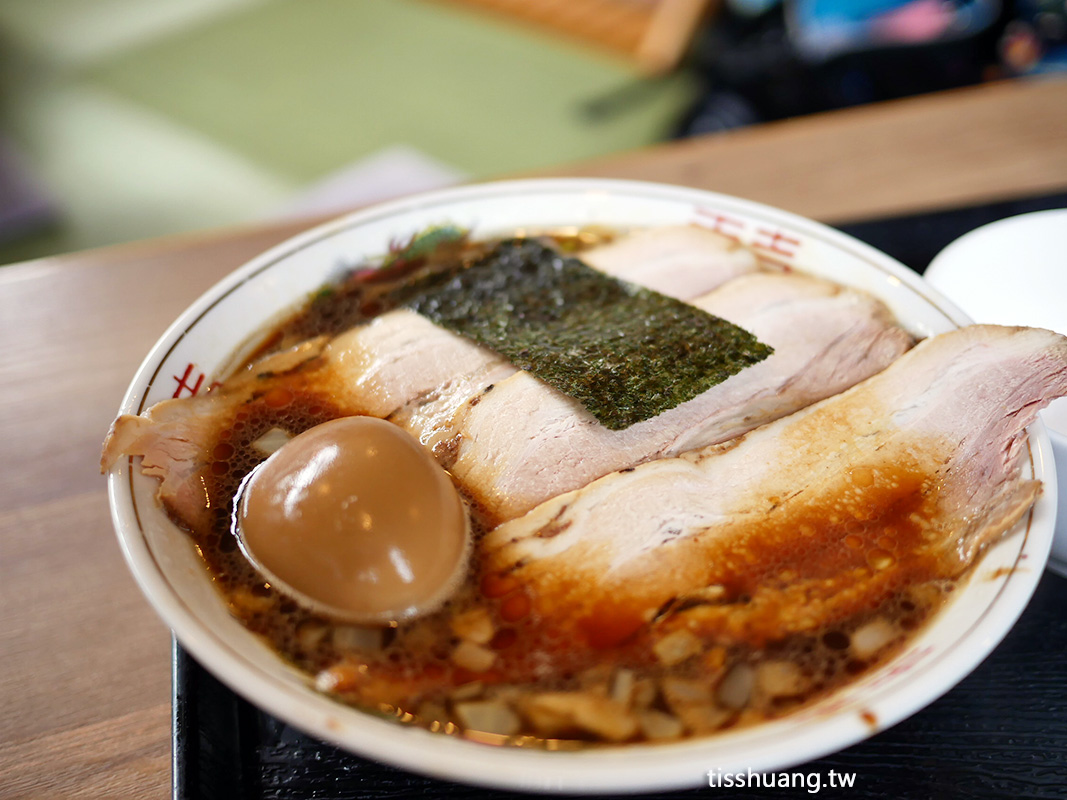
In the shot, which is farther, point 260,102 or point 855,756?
point 260,102

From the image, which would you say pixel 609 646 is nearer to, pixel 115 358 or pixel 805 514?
pixel 805 514

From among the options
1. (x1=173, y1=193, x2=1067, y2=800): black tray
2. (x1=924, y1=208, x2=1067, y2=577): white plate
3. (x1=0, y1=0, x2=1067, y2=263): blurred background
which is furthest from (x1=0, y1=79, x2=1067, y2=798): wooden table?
(x1=0, y1=0, x2=1067, y2=263): blurred background

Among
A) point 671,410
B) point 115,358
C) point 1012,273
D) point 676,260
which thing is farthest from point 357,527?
point 1012,273

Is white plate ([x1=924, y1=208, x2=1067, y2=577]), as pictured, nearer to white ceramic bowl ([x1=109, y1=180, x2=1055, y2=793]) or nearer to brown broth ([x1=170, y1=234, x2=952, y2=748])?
white ceramic bowl ([x1=109, y1=180, x2=1055, y2=793])

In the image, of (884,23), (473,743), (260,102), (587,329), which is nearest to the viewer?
(473,743)

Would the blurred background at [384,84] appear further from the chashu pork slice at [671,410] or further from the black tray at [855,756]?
the black tray at [855,756]

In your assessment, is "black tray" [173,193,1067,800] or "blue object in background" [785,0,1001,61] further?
"blue object in background" [785,0,1001,61]

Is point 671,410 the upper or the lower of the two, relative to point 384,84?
upper
